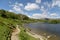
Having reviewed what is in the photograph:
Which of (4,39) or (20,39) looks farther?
(20,39)

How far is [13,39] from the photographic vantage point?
34.7m

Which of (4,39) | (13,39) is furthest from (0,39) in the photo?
(13,39)

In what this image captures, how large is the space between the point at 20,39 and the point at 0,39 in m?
7.00

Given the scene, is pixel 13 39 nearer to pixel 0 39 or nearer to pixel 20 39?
pixel 20 39

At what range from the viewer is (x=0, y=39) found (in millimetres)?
28266

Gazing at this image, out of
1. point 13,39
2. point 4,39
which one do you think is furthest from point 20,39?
point 4,39

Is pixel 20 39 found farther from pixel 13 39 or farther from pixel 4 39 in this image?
pixel 4 39

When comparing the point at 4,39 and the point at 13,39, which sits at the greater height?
the point at 4,39

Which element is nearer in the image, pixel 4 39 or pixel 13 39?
pixel 4 39

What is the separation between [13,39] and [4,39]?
244 inches

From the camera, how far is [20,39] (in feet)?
112

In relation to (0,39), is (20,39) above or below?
below

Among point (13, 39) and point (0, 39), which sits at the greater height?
point (0, 39)
